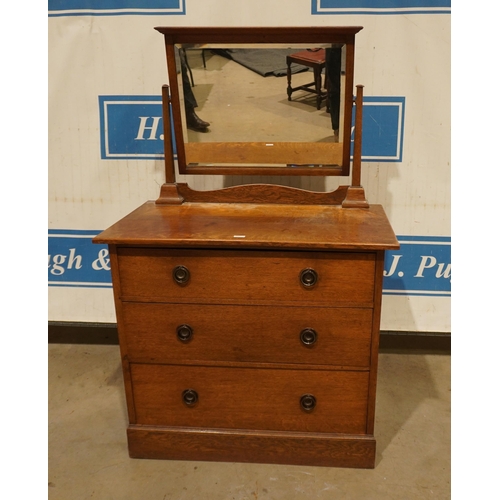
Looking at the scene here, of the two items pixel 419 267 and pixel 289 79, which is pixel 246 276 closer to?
pixel 289 79

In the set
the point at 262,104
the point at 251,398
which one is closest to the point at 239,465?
the point at 251,398

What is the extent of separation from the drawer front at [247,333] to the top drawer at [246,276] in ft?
0.15

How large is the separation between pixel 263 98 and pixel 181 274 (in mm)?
878

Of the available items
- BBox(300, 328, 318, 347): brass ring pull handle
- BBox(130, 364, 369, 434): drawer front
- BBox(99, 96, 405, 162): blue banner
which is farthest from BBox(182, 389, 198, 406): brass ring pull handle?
BBox(99, 96, 405, 162): blue banner

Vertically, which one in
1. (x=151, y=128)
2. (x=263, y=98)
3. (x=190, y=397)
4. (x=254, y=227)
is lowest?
(x=190, y=397)

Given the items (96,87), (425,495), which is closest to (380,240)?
(425,495)

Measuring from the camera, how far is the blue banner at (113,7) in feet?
7.30

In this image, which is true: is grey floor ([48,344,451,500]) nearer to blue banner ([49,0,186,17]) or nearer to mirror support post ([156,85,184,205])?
mirror support post ([156,85,184,205])

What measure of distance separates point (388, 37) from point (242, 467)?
2.06 meters

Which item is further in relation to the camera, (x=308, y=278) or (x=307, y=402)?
(x=307, y=402)

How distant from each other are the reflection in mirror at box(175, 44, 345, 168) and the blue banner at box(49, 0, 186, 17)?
44cm

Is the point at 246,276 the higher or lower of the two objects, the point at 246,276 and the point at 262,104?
the lower

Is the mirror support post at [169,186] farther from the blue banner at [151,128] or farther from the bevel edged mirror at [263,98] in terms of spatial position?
the blue banner at [151,128]

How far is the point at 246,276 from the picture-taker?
1711mm
